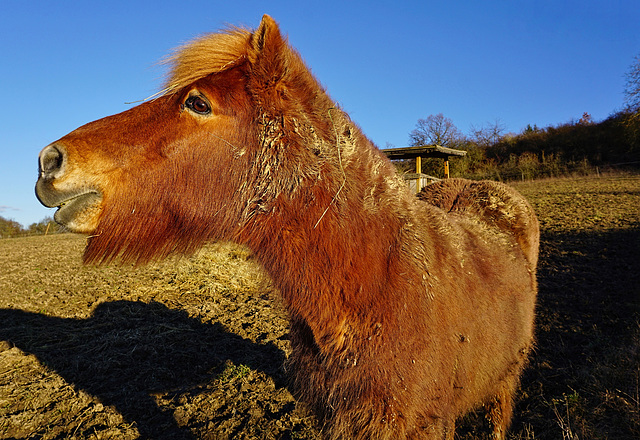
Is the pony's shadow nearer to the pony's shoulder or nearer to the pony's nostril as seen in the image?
the pony's nostril

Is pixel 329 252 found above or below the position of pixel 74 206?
below

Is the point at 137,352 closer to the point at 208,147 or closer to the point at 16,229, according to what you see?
the point at 208,147

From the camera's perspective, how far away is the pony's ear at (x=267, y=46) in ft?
5.72

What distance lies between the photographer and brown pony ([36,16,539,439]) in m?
1.76

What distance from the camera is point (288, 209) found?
5.77 feet

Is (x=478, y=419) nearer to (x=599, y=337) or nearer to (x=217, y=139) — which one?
(x=599, y=337)

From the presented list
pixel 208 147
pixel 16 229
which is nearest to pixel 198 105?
pixel 208 147

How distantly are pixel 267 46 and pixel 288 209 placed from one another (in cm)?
81

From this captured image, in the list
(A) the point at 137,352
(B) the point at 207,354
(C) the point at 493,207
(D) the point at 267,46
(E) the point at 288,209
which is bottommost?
(B) the point at 207,354

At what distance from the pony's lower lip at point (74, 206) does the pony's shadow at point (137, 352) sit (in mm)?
2733

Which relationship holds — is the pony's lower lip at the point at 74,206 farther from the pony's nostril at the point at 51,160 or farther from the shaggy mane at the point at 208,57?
the shaggy mane at the point at 208,57

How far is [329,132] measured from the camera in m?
1.86

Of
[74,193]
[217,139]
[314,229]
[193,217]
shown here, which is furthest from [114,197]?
[314,229]

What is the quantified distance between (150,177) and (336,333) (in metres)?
1.22
